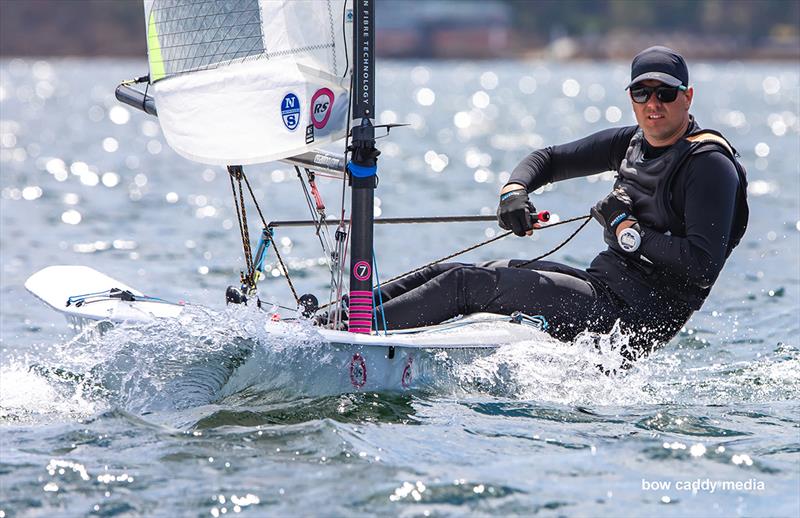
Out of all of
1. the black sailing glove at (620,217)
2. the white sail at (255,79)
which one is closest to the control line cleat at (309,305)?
the white sail at (255,79)

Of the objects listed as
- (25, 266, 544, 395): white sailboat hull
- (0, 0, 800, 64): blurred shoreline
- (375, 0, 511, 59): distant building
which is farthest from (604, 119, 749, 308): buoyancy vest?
(375, 0, 511, 59): distant building

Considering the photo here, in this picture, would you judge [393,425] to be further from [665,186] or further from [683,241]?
[665,186]

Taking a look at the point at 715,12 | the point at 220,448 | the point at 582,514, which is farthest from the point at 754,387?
the point at 715,12

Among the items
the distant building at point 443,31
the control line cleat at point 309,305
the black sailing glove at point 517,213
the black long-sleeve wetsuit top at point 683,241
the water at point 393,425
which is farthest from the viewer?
the distant building at point 443,31

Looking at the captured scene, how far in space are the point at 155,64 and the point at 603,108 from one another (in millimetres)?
34831

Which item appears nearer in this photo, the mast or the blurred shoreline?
the mast

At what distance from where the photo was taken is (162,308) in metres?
5.41

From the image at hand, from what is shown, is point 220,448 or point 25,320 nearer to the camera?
point 220,448

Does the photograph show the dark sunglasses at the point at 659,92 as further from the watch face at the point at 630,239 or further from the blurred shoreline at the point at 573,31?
the blurred shoreline at the point at 573,31

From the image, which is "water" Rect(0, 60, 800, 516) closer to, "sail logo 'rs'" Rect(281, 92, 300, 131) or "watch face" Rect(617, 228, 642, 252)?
"watch face" Rect(617, 228, 642, 252)

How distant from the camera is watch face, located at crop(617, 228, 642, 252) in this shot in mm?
4852

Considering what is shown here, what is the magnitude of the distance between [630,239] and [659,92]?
611 mm

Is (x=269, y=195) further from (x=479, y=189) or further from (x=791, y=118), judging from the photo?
(x=791, y=118)

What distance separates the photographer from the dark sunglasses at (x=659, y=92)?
4867mm
